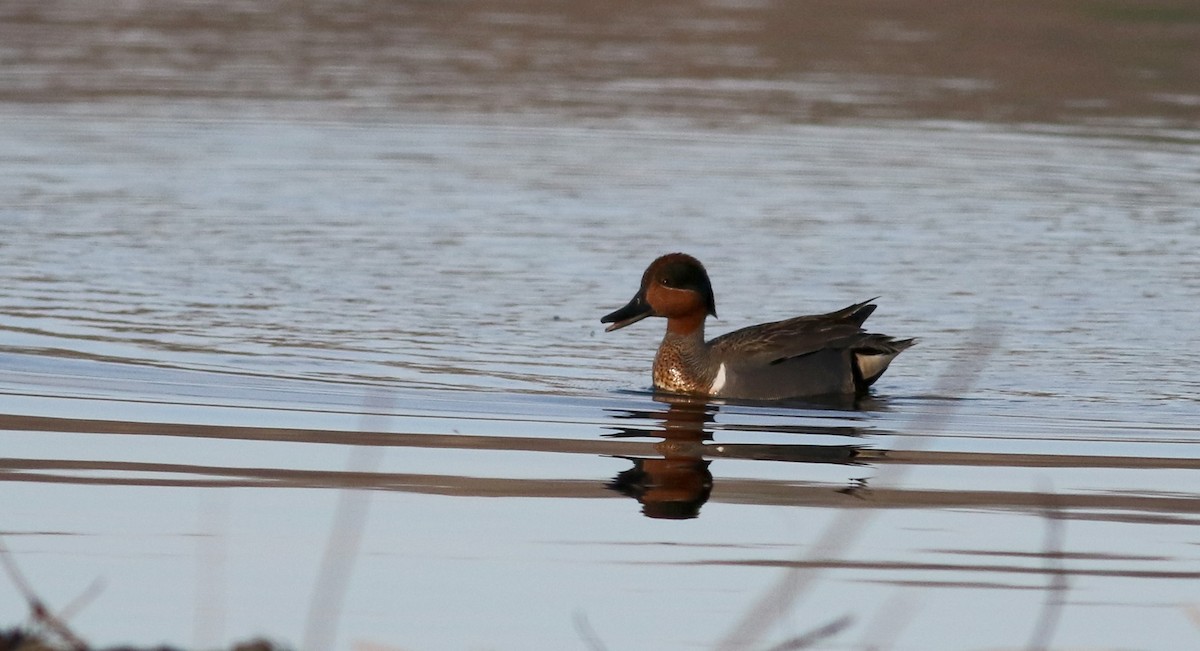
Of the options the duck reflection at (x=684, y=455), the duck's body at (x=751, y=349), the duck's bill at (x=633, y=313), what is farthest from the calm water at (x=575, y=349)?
the duck's bill at (x=633, y=313)

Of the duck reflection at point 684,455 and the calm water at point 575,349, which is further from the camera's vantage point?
the duck reflection at point 684,455

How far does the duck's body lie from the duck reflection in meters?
0.19

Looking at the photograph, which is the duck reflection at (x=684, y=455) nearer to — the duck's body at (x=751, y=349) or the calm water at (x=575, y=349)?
the calm water at (x=575, y=349)

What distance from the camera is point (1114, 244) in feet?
49.1

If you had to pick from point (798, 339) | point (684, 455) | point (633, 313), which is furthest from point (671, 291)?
point (684, 455)

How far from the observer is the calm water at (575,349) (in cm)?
649

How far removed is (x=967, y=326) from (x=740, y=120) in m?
9.37

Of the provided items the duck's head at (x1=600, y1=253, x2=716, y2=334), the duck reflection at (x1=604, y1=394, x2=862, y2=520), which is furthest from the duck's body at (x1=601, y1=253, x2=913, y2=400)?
the duck reflection at (x1=604, y1=394, x2=862, y2=520)

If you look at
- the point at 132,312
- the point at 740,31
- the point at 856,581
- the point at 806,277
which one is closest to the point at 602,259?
the point at 806,277

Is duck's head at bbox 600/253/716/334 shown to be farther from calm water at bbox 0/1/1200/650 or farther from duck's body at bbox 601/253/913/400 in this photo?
calm water at bbox 0/1/1200/650

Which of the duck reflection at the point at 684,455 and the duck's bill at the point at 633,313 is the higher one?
the duck's bill at the point at 633,313

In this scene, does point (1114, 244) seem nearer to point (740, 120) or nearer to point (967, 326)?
point (967, 326)

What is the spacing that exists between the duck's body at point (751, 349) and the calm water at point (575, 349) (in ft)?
0.79

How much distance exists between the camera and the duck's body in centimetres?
1041
